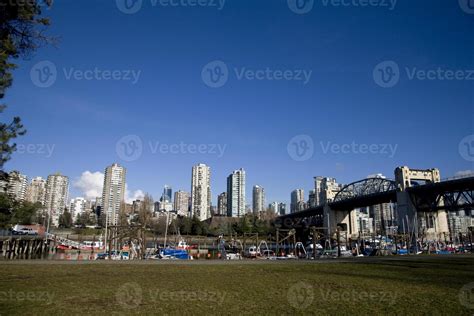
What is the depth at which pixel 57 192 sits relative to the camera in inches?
6693

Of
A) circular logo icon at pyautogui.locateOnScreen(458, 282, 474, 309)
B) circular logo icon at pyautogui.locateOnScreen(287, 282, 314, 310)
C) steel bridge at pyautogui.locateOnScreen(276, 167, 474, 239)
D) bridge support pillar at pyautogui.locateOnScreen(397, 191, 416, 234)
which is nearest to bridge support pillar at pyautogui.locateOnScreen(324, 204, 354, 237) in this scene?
steel bridge at pyautogui.locateOnScreen(276, 167, 474, 239)

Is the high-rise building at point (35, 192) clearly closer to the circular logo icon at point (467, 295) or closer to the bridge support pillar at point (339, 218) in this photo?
the bridge support pillar at point (339, 218)

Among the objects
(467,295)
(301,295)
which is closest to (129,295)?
(301,295)

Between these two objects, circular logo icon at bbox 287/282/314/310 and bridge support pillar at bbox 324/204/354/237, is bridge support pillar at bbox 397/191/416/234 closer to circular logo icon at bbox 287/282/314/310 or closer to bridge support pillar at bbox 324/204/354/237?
bridge support pillar at bbox 324/204/354/237

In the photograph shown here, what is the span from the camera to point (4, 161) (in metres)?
15.6

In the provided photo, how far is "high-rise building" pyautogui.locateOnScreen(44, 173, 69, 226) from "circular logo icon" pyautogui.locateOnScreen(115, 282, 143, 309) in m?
151

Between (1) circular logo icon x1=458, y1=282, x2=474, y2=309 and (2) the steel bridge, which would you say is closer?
(1) circular logo icon x1=458, y1=282, x2=474, y2=309

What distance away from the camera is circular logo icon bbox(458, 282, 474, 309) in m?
10.5

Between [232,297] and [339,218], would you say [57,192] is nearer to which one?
[339,218]

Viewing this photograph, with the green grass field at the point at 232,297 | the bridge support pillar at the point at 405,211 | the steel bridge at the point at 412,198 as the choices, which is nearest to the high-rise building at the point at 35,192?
the steel bridge at the point at 412,198

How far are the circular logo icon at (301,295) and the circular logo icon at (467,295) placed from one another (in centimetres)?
438

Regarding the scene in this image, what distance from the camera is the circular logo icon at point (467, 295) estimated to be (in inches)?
414

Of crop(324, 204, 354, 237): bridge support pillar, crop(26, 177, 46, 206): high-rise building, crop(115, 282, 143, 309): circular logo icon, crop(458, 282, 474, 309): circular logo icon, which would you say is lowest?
crop(115, 282, 143, 309): circular logo icon

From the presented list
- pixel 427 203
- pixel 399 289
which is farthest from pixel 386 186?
pixel 399 289
